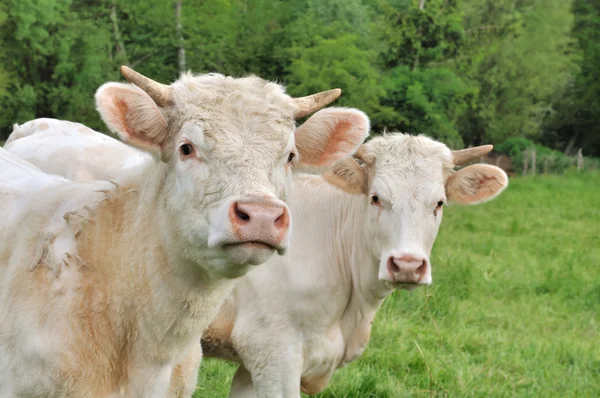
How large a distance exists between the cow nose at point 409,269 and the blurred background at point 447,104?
1497 mm

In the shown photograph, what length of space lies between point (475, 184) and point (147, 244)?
260 centimetres

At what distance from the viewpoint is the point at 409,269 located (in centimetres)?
442

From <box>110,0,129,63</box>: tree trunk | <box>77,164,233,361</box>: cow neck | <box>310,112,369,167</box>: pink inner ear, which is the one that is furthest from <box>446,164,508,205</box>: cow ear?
<box>110,0,129,63</box>: tree trunk

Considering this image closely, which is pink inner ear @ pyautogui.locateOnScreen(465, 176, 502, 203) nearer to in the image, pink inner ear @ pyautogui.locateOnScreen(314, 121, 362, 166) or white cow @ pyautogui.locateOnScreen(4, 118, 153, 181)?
pink inner ear @ pyautogui.locateOnScreen(314, 121, 362, 166)

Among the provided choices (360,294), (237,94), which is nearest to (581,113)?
(360,294)

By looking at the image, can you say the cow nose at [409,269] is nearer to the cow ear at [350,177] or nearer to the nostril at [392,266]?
the nostril at [392,266]

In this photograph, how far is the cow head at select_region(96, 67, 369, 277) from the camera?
289cm

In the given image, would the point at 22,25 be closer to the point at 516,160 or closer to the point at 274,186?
the point at 516,160

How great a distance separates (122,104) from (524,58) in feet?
135

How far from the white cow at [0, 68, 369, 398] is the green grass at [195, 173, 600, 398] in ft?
7.99

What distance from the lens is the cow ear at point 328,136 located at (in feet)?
12.2

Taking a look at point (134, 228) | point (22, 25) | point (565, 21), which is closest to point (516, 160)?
point (565, 21)

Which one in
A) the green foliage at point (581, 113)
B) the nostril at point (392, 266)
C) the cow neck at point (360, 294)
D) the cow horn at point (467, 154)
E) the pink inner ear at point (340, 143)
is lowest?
the green foliage at point (581, 113)

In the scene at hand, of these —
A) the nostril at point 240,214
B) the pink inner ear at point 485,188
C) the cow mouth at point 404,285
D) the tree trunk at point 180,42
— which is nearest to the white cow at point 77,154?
the cow mouth at point 404,285
